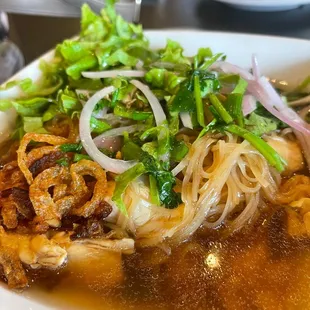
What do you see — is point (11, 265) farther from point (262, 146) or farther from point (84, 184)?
point (262, 146)

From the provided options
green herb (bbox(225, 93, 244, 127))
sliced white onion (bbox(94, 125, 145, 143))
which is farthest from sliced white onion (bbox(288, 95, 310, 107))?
sliced white onion (bbox(94, 125, 145, 143))

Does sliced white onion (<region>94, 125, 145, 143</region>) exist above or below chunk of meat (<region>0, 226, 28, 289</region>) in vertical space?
above

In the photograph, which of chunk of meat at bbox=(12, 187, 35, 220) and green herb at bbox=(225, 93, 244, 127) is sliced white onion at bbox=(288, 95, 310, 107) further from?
chunk of meat at bbox=(12, 187, 35, 220)

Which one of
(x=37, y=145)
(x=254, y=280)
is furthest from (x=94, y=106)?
(x=254, y=280)

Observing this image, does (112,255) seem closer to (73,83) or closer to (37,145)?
(37,145)

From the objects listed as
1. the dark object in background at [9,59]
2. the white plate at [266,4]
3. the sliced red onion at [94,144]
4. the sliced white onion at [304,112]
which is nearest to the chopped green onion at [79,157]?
the sliced red onion at [94,144]

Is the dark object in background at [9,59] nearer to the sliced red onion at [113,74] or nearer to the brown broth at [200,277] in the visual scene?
the sliced red onion at [113,74]
